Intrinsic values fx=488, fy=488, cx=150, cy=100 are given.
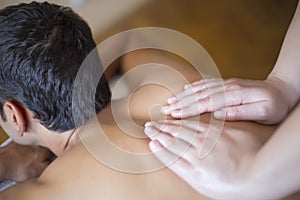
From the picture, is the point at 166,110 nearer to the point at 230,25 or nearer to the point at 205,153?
the point at 205,153

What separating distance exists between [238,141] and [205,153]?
76 mm

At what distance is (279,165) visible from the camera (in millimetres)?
917

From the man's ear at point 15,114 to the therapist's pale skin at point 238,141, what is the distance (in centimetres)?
32

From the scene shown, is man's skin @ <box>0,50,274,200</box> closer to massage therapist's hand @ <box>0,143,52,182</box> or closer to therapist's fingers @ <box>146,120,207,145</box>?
therapist's fingers @ <box>146,120,207,145</box>

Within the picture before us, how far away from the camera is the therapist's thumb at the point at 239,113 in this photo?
1.10 m

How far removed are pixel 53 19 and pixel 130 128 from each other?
0.31 meters

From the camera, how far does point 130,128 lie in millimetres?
1113

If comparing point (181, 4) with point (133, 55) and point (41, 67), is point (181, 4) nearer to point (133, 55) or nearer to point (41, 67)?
point (133, 55)

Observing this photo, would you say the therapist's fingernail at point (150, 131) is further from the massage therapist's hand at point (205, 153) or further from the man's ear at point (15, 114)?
the man's ear at point (15, 114)

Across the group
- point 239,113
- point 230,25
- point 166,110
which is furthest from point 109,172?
point 230,25

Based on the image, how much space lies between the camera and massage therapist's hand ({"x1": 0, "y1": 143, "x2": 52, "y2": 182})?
135 cm

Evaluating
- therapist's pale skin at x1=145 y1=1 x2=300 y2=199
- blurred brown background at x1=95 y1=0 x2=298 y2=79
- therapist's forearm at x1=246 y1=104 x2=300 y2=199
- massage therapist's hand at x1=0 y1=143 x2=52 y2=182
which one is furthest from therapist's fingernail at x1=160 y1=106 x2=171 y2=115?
blurred brown background at x1=95 y1=0 x2=298 y2=79

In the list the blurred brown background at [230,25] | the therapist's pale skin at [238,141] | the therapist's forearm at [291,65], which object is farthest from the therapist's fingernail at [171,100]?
the blurred brown background at [230,25]

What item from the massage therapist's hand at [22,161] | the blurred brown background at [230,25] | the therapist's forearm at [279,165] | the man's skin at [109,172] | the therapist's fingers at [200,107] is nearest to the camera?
the therapist's forearm at [279,165]
